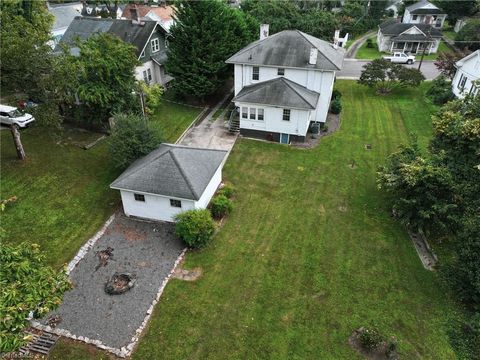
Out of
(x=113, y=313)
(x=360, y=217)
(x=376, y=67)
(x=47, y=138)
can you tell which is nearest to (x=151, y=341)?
(x=113, y=313)

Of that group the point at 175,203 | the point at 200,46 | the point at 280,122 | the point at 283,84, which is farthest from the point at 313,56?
the point at 175,203

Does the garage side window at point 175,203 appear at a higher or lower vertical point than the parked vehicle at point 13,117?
lower

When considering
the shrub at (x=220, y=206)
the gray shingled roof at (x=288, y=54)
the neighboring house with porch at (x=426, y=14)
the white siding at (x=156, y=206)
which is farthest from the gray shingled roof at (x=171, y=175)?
the neighboring house with porch at (x=426, y=14)

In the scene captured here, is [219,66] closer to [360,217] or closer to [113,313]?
[360,217]

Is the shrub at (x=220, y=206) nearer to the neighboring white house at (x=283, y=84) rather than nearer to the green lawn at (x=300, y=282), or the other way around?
the green lawn at (x=300, y=282)

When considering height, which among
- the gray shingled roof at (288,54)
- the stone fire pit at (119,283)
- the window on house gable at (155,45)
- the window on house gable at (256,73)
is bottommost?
the stone fire pit at (119,283)

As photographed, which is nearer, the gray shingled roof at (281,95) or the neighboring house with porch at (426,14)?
the gray shingled roof at (281,95)

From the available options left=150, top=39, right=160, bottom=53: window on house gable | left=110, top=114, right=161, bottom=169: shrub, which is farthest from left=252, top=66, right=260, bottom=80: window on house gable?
left=150, top=39, right=160, bottom=53: window on house gable

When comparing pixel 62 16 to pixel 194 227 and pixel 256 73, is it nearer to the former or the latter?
pixel 256 73
